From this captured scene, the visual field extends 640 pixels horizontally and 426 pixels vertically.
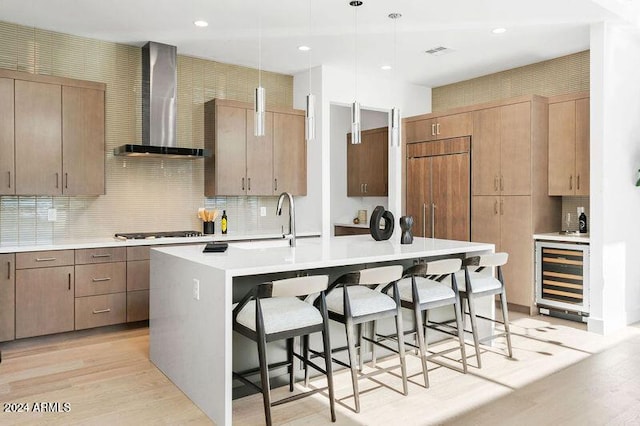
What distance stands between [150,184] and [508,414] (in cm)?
411

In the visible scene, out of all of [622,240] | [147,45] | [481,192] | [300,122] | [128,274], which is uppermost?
[147,45]

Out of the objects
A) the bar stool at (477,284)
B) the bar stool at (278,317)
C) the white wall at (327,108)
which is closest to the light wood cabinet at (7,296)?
the bar stool at (278,317)

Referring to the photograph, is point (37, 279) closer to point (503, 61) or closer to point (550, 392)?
point (550, 392)

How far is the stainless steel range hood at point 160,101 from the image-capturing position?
5004 millimetres

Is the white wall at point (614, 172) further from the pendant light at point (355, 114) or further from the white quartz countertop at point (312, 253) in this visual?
the pendant light at point (355, 114)

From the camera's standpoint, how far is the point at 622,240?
472 cm

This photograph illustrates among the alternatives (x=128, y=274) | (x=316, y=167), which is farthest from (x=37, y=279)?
(x=316, y=167)

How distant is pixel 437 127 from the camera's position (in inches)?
243

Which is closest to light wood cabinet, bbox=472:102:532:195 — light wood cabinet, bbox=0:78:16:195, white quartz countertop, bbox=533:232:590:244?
white quartz countertop, bbox=533:232:590:244

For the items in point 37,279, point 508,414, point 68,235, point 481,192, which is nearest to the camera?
point 508,414

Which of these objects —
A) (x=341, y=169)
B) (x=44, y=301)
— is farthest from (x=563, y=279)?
A: (x=44, y=301)

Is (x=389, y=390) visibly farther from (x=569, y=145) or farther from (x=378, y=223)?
(x=569, y=145)

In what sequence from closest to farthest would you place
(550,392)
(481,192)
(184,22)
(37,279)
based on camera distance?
1. (550,392)
2. (37,279)
3. (184,22)
4. (481,192)

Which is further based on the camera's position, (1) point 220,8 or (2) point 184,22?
(2) point 184,22
